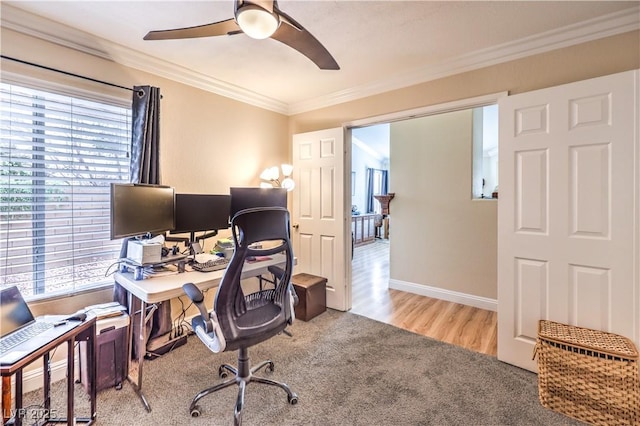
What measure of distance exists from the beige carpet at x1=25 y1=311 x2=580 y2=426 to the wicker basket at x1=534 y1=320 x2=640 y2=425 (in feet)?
0.38

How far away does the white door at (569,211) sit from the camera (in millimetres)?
1783

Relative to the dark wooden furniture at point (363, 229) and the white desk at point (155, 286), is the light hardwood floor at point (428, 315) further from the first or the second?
the dark wooden furniture at point (363, 229)

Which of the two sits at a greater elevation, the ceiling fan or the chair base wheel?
the ceiling fan

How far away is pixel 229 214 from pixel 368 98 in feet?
6.20

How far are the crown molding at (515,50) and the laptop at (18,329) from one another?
10.1 feet

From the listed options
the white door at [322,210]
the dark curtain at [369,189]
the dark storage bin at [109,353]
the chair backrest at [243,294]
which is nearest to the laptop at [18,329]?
the dark storage bin at [109,353]

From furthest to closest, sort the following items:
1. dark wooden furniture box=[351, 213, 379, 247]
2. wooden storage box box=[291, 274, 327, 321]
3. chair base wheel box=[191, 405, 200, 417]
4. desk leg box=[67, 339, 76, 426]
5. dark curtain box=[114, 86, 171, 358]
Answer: dark wooden furniture box=[351, 213, 379, 247], wooden storage box box=[291, 274, 327, 321], dark curtain box=[114, 86, 171, 358], chair base wheel box=[191, 405, 200, 417], desk leg box=[67, 339, 76, 426]

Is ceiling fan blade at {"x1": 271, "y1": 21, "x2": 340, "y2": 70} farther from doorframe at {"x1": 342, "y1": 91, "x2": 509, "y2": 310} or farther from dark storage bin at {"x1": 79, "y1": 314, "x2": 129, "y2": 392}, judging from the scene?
dark storage bin at {"x1": 79, "y1": 314, "x2": 129, "y2": 392}

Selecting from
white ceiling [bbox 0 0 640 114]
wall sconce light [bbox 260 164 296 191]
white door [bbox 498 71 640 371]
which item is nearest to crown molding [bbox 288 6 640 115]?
white ceiling [bbox 0 0 640 114]

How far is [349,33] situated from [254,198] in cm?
168

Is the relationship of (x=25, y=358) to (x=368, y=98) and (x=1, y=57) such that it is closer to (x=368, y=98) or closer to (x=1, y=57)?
(x=1, y=57)

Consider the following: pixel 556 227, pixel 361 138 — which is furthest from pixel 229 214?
pixel 361 138

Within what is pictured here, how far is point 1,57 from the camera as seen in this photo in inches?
69.7

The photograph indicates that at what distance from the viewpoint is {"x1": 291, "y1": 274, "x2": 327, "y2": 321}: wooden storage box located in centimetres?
299
